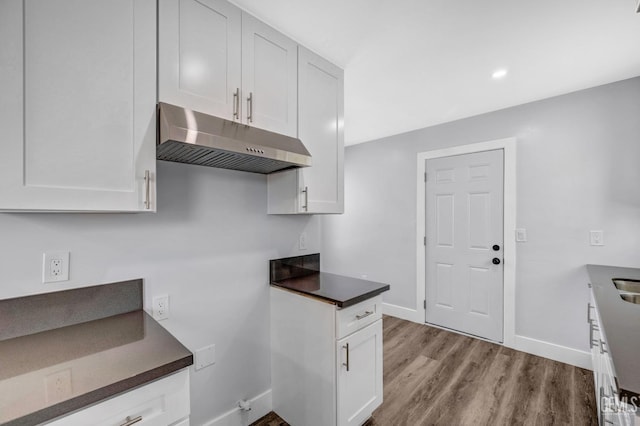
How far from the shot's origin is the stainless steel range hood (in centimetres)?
113

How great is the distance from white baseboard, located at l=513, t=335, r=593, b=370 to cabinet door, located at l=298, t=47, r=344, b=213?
7.76ft

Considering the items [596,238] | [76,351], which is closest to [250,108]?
[76,351]

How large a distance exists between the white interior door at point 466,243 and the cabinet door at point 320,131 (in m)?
1.79

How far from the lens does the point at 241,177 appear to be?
1.81 m

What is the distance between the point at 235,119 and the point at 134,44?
48cm

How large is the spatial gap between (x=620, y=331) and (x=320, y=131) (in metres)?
1.73

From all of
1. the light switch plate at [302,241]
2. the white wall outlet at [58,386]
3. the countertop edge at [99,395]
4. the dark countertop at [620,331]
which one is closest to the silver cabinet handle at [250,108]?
the light switch plate at [302,241]

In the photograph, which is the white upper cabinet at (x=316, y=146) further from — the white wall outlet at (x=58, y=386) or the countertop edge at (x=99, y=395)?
the white wall outlet at (x=58, y=386)

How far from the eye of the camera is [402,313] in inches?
143

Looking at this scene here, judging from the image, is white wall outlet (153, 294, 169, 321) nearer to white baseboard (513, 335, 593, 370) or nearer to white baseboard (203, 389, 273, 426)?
white baseboard (203, 389, 273, 426)

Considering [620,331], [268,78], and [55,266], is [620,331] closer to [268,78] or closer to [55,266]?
[268,78]

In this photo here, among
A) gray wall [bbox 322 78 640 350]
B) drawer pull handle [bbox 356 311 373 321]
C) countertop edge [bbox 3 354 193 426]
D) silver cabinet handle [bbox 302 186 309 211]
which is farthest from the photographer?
gray wall [bbox 322 78 640 350]

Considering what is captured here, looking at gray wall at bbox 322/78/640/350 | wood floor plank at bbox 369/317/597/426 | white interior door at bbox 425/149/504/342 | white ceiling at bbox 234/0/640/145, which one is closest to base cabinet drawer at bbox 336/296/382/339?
wood floor plank at bbox 369/317/597/426

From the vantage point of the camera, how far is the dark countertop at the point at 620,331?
78 centimetres
